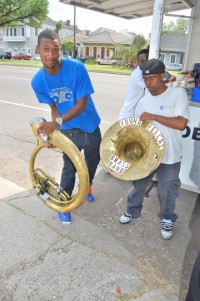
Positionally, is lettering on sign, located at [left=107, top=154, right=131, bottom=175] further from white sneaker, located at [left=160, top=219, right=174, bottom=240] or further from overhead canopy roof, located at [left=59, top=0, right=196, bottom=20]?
overhead canopy roof, located at [left=59, top=0, right=196, bottom=20]

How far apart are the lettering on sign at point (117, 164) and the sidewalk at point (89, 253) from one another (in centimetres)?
74

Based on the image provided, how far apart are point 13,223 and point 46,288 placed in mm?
906

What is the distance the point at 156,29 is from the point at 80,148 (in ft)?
5.47

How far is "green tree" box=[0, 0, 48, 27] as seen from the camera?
30844 millimetres

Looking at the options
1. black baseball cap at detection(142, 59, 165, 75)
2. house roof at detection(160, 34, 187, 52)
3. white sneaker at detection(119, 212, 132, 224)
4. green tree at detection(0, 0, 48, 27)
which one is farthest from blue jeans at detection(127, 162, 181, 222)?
green tree at detection(0, 0, 48, 27)

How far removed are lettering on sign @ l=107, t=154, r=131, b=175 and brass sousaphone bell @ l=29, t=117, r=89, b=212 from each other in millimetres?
349

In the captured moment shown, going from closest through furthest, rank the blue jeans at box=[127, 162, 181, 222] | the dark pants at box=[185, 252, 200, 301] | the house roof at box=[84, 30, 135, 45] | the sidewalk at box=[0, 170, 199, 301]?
the dark pants at box=[185, 252, 200, 301]
the sidewalk at box=[0, 170, 199, 301]
the blue jeans at box=[127, 162, 181, 222]
the house roof at box=[84, 30, 135, 45]

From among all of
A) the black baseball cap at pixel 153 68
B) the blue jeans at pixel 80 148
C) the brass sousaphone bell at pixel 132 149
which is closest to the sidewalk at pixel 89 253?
the blue jeans at pixel 80 148

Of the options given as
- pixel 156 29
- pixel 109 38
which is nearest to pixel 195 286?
pixel 156 29

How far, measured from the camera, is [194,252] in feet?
8.46

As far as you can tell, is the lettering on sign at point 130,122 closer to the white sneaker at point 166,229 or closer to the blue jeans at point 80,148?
the blue jeans at point 80,148

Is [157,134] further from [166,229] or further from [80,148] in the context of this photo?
→ [166,229]

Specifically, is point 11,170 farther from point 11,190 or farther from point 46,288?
point 46,288

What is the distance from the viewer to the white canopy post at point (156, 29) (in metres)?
3.15
